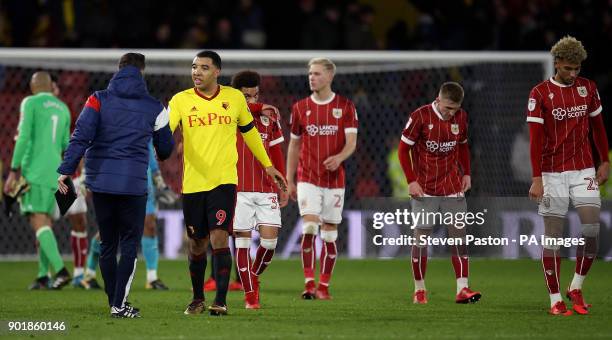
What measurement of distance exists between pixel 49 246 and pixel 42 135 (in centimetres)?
112

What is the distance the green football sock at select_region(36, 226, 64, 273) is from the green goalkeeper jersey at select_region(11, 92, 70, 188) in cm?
47

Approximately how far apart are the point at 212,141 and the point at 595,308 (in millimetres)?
3308

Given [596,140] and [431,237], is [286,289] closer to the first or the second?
[431,237]

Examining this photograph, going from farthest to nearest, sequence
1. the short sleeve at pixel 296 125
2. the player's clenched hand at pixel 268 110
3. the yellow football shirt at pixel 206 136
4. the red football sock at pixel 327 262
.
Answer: the short sleeve at pixel 296 125
the red football sock at pixel 327 262
the player's clenched hand at pixel 268 110
the yellow football shirt at pixel 206 136

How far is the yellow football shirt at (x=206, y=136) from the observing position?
28.5ft

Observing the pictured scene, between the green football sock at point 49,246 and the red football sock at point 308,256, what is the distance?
264cm

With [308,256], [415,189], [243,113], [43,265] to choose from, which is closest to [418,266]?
[415,189]

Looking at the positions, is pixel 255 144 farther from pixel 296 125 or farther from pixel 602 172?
pixel 602 172

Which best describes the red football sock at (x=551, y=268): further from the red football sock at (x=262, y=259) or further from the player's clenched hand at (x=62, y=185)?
the player's clenched hand at (x=62, y=185)

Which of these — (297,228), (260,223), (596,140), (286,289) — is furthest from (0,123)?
(596,140)

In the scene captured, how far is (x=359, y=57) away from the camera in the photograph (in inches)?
603

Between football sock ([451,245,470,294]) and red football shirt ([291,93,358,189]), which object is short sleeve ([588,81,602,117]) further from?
red football shirt ([291,93,358,189])

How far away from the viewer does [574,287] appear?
9.15m

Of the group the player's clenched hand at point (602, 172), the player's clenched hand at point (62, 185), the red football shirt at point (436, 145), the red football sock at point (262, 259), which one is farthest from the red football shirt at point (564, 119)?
the player's clenched hand at point (62, 185)
